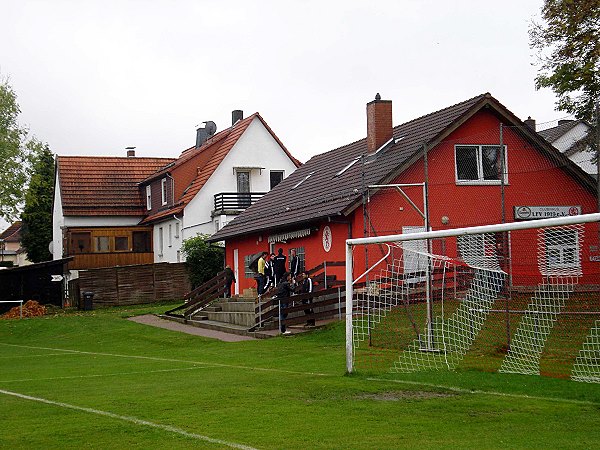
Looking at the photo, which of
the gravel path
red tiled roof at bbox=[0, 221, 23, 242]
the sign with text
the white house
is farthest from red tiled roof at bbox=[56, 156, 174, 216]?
red tiled roof at bbox=[0, 221, 23, 242]

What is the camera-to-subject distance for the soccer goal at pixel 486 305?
49.5ft

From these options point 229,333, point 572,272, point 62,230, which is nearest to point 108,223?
point 62,230

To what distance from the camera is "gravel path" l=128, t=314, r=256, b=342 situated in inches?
1029

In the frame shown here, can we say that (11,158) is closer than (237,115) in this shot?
Yes

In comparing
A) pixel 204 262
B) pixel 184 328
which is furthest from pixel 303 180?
pixel 184 328

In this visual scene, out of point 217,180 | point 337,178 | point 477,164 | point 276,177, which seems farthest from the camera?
point 276,177

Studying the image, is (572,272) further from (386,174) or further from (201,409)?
(386,174)

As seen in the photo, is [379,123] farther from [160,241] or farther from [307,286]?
[160,241]

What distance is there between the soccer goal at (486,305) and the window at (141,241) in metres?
40.2

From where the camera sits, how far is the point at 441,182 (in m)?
29.2

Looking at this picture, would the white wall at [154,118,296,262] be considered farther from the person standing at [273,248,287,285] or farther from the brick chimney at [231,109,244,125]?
the person standing at [273,248,287,285]

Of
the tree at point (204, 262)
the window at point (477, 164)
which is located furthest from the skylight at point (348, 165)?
the tree at point (204, 262)

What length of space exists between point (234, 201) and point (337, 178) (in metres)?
18.8

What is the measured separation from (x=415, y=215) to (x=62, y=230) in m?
35.8
